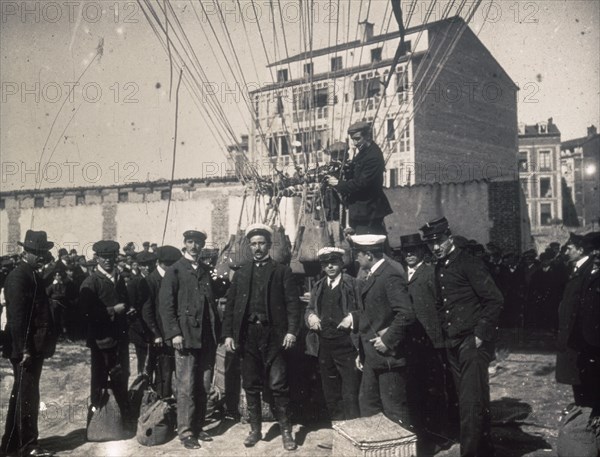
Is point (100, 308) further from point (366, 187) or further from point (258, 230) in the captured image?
point (366, 187)

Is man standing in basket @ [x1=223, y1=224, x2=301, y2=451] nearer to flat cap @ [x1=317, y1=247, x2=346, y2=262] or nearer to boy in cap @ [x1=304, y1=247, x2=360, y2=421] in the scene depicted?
boy in cap @ [x1=304, y1=247, x2=360, y2=421]

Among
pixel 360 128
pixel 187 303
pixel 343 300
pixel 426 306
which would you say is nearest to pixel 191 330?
pixel 187 303

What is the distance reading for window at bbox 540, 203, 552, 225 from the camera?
1973 inches

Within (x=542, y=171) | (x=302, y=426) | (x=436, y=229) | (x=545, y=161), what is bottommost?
(x=302, y=426)

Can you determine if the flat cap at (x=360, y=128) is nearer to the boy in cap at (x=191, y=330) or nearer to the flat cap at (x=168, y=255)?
the boy in cap at (x=191, y=330)

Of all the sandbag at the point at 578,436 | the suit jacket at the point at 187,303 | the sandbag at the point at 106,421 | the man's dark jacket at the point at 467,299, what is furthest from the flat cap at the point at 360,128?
the sandbag at the point at 106,421

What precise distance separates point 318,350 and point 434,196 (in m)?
15.5

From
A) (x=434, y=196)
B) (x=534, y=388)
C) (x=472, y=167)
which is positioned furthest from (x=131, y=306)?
(x=472, y=167)

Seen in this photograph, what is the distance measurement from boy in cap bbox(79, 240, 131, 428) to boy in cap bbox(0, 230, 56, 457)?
0.58 meters

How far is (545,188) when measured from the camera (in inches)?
1984

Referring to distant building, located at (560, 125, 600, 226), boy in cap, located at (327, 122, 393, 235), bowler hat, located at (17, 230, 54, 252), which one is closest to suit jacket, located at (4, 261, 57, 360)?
bowler hat, located at (17, 230, 54, 252)

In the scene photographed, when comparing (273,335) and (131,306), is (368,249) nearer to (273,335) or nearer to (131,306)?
(273,335)

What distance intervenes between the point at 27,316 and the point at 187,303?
4.78 ft

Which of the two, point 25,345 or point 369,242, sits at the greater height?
point 369,242
